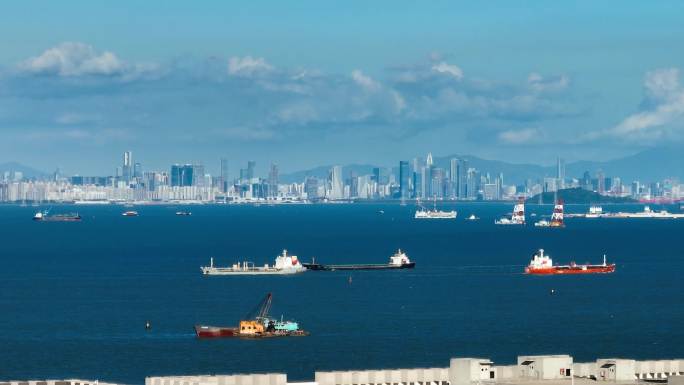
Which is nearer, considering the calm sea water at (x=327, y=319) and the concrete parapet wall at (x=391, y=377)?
the concrete parapet wall at (x=391, y=377)

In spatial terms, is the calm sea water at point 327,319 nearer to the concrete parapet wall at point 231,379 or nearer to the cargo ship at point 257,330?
the cargo ship at point 257,330

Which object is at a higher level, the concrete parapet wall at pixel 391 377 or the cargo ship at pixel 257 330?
the concrete parapet wall at pixel 391 377

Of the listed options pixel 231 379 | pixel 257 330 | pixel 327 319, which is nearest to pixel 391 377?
pixel 231 379

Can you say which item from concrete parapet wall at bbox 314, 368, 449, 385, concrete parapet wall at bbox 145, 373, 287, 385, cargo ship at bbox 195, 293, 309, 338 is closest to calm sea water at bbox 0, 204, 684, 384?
cargo ship at bbox 195, 293, 309, 338

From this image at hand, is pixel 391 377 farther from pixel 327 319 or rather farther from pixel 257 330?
pixel 327 319

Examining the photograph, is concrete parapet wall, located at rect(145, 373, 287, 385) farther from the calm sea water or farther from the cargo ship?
the cargo ship

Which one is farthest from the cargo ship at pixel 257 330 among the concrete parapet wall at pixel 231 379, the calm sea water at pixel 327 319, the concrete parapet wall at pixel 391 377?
the concrete parapet wall at pixel 231 379

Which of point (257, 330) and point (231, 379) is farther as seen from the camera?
point (257, 330)

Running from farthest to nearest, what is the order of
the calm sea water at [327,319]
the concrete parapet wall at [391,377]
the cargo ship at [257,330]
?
1. the cargo ship at [257,330]
2. the calm sea water at [327,319]
3. the concrete parapet wall at [391,377]

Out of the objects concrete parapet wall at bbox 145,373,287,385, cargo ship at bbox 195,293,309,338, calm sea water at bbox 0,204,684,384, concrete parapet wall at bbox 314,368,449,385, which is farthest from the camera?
cargo ship at bbox 195,293,309,338

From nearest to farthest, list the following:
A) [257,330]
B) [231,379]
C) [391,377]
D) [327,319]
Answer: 1. [231,379]
2. [391,377]
3. [257,330]
4. [327,319]

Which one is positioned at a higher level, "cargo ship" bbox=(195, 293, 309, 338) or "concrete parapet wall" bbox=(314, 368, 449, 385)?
"concrete parapet wall" bbox=(314, 368, 449, 385)

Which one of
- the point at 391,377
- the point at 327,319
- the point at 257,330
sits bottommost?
the point at 257,330

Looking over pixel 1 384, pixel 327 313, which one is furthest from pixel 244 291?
pixel 1 384
